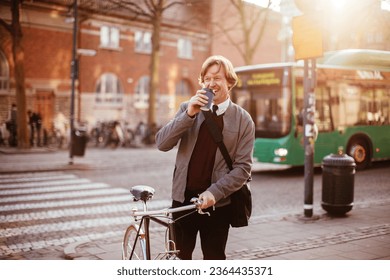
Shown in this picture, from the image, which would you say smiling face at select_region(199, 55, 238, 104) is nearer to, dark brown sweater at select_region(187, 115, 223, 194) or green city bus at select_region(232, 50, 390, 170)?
dark brown sweater at select_region(187, 115, 223, 194)

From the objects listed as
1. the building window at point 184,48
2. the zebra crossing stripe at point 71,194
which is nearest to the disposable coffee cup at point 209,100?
the zebra crossing stripe at point 71,194

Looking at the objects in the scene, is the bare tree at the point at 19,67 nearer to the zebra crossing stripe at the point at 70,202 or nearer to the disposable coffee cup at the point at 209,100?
the zebra crossing stripe at the point at 70,202

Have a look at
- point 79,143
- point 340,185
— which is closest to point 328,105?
point 340,185

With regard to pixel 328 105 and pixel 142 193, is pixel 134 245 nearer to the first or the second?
pixel 142 193

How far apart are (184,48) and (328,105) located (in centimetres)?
293

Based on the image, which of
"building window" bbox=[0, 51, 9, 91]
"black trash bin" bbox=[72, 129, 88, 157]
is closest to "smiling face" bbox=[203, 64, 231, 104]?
"building window" bbox=[0, 51, 9, 91]

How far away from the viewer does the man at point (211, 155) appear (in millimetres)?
3406

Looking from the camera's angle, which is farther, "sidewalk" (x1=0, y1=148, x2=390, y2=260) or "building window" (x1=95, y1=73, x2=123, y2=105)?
"building window" (x1=95, y1=73, x2=123, y2=105)

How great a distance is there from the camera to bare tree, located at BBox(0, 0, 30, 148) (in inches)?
235

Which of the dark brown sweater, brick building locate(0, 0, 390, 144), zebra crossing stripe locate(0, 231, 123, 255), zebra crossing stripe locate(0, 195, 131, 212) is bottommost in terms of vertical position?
zebra crossing stripe locate(0, 231, 123, 255)

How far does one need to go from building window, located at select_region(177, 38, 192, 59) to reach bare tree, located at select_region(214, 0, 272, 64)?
64 cm

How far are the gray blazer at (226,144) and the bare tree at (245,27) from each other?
298cm

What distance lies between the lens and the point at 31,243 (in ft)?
20.4

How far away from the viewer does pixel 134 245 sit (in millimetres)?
3836
